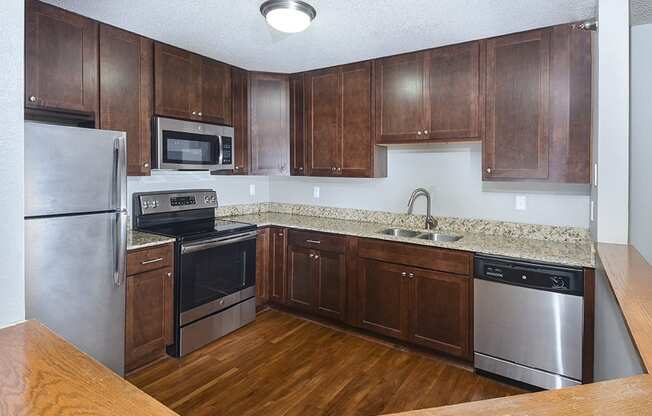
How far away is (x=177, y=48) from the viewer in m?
3.10

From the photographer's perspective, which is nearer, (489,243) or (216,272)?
(489,243)

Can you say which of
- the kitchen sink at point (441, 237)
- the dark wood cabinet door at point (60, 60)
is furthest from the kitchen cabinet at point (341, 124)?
the dark wood cabinet door at point (60, 60)

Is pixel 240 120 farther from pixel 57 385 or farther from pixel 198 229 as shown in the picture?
pixel 57 385

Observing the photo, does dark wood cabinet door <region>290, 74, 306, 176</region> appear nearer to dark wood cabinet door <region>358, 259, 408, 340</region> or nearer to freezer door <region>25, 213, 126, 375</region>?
dark wood cabinet door <region>358, 259, 408, 340</region>

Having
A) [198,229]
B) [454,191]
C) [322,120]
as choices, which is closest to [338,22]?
[322,120]

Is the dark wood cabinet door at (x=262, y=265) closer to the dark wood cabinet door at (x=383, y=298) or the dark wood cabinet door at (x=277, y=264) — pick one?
the dark wood cabinet door at (x=277, y=264)

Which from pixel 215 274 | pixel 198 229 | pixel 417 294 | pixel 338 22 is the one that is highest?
pixel 338 22

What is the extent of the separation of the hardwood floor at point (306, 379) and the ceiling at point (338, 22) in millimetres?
2353

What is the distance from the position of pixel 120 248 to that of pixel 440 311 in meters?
2.19

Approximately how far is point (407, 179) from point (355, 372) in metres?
1.72

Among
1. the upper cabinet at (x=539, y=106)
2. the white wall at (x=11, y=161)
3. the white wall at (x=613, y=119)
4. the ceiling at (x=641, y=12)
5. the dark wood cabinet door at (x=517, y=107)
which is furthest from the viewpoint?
the dark wood cabinet door at (x=517, y=107)

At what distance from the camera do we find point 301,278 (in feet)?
11.7

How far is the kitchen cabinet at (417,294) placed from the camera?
106 inches

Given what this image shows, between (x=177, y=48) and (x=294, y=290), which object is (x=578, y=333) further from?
(x=177, y=48)
